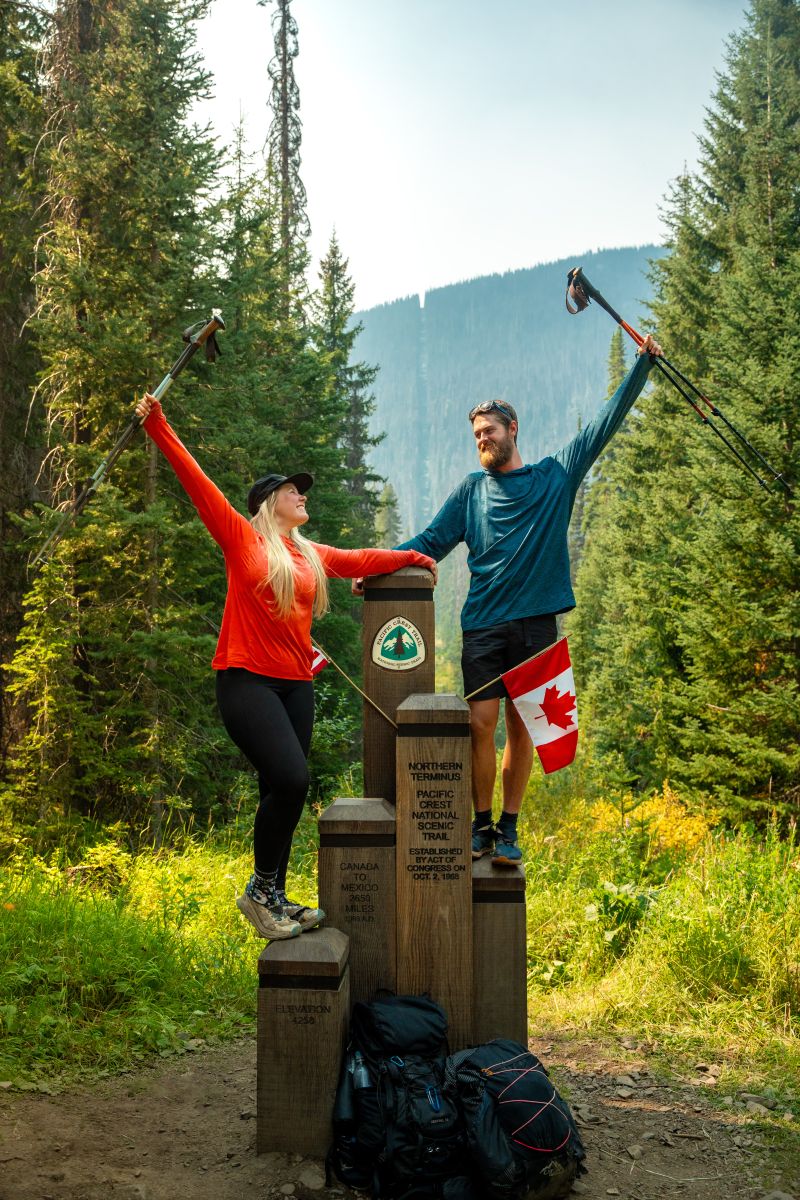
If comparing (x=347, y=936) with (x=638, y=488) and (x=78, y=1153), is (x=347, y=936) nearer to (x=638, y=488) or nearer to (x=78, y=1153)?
(x=78, y=1153)

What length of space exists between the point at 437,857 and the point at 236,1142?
4.89 ft

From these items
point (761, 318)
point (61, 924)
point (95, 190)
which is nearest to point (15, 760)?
point (61, 924)

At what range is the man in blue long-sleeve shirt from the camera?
4.37m

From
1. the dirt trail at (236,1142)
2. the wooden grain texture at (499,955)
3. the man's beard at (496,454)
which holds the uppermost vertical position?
the man's beard at (496,454)

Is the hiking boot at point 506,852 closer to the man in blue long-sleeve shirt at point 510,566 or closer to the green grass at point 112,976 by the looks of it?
the man in blue long-sleeve shirt at point 510,566

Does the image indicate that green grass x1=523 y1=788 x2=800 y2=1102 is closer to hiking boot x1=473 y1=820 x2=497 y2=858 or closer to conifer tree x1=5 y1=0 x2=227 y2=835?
hiking boot x1=473 y1=820 x2=497 y2=858

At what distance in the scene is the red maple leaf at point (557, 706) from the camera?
4.29 m

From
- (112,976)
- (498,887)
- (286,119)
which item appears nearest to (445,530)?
(498,887)

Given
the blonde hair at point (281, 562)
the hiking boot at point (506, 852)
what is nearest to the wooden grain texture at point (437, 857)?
the hiking boot at point (506, 852)

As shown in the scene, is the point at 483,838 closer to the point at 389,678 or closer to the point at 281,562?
the point at 389,678

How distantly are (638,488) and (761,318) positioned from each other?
30.8 ft

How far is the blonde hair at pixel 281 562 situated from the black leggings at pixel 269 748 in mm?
333

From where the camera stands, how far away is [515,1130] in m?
3.58

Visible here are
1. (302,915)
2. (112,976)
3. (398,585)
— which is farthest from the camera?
(112,976)
